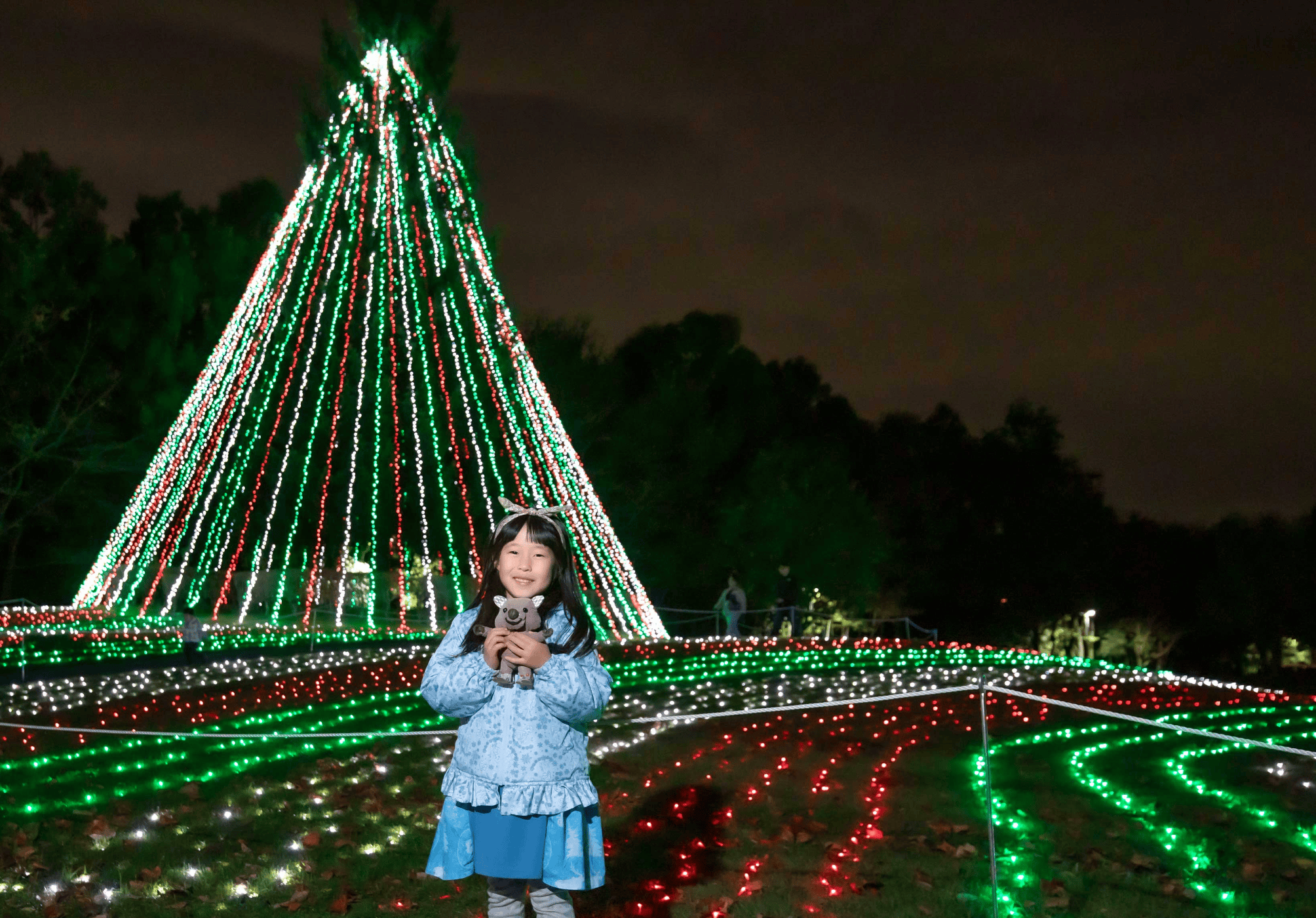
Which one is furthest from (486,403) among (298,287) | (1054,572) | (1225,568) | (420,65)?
(1225,568)

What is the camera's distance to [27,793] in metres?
6.46

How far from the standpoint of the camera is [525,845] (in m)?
3.24

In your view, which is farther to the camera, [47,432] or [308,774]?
[47,432]

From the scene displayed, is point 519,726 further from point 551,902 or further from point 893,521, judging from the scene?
point 893,521

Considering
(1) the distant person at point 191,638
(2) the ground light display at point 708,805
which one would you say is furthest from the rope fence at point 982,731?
(1) the distant person at point 191,638

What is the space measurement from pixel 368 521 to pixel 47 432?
654 cm

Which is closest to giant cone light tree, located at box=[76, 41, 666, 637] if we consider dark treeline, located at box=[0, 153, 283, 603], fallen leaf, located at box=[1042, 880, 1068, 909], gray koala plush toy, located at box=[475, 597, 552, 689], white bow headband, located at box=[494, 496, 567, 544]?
dark treeline, located at box=[0, 153, 283, 603]

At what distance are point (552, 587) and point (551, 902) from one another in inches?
33.4

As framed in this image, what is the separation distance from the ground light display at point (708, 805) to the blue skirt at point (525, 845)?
4.31 feet

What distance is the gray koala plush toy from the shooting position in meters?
3.12

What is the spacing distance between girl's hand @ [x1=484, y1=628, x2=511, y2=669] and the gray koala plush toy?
14 millimetres

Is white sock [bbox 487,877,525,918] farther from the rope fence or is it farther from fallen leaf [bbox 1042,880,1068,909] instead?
fallen leaf [bbox 1042,880,1068,909]

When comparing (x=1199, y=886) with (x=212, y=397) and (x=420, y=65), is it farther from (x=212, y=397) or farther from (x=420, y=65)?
(x=212, y=397)

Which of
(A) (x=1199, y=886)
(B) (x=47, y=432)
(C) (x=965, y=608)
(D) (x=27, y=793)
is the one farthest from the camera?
(C) (x=965, y=608)
